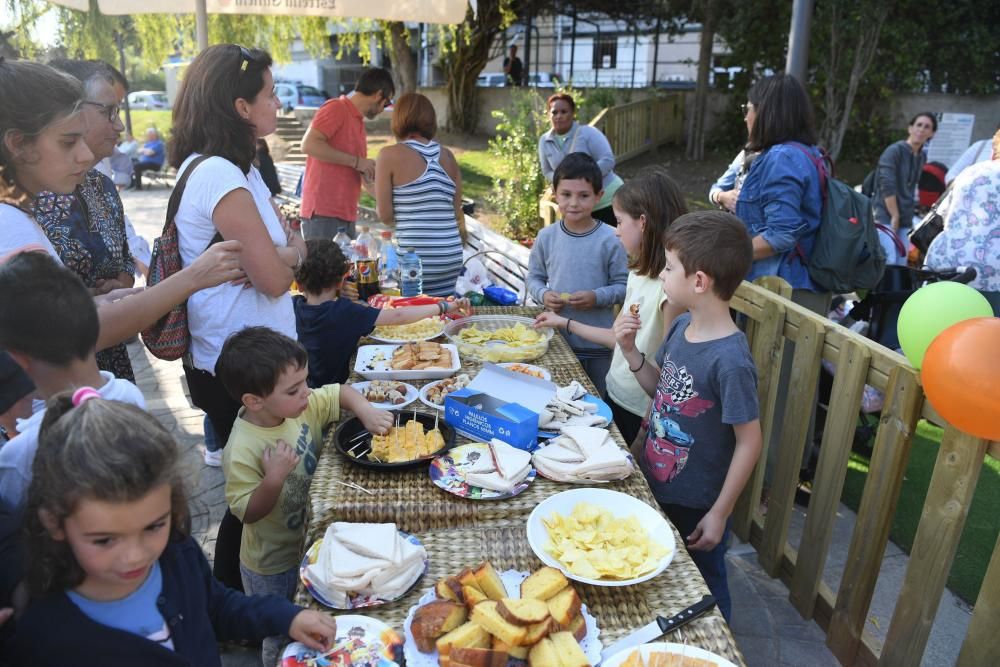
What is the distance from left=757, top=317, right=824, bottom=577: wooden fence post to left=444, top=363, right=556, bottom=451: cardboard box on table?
3.77 ft

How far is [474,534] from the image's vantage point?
6.25 feet

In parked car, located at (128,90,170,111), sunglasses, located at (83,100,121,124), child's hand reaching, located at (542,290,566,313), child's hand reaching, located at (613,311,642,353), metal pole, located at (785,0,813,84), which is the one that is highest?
metal pole, located at (785,0,813,84)

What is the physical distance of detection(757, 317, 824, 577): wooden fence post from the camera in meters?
2.82

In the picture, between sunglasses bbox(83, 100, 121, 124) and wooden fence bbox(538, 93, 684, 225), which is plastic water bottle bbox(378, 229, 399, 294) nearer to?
sunglasses bbox(83, 100, 121, 124)

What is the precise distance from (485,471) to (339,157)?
3800mm

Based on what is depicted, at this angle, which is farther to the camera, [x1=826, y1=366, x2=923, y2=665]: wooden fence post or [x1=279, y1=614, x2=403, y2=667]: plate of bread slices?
[x1=826, y1=366, x2=923, y2=665]: wooden fence post

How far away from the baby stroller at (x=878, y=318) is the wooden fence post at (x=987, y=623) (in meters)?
1.92

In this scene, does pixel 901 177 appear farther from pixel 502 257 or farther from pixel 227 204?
pixel 227 204

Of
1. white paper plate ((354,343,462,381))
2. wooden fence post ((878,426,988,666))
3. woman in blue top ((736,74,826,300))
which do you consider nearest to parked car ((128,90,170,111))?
white paper plate ((354,343,462,381))

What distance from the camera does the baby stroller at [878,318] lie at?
410 centimetres

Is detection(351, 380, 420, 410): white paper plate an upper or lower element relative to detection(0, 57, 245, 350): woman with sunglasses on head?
lower

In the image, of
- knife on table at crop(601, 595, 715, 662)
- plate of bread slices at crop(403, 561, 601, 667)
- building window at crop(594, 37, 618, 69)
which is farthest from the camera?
building window at crop(594, 37, 618, 69)

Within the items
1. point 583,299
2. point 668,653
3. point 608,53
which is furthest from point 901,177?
point 608,53

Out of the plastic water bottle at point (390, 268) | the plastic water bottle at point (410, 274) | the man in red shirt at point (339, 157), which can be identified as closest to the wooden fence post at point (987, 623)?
the plastic water bottle at point (410, 274)
